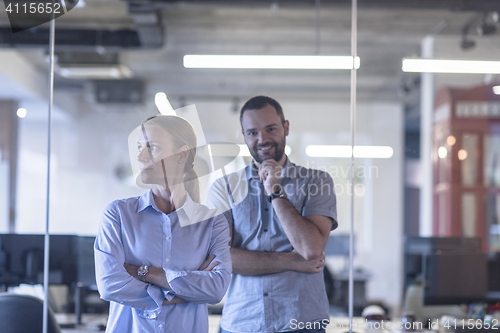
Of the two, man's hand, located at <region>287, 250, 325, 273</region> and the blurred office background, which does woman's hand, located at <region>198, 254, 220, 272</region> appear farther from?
the blurred office background

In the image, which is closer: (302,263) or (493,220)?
(302,263)

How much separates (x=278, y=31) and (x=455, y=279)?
13.1 feet

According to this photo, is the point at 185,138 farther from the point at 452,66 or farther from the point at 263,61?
the point at 452,66

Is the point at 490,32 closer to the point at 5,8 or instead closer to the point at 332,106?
the point at 332,106

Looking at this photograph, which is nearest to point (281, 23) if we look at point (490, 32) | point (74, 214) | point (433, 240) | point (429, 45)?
point (429, 45)

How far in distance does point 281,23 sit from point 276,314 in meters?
4.72

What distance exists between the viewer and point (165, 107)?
92.7 inches

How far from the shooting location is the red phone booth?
6.69 m

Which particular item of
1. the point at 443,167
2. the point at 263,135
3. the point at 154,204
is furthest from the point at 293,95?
the point at 443,167

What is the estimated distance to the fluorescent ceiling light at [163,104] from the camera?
7.57 feet

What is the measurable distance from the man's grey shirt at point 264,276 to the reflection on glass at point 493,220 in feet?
17.4

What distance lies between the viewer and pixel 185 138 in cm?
213

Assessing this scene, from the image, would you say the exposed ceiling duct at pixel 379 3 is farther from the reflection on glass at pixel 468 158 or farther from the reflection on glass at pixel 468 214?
the reflection on glass at pixel 468 214
